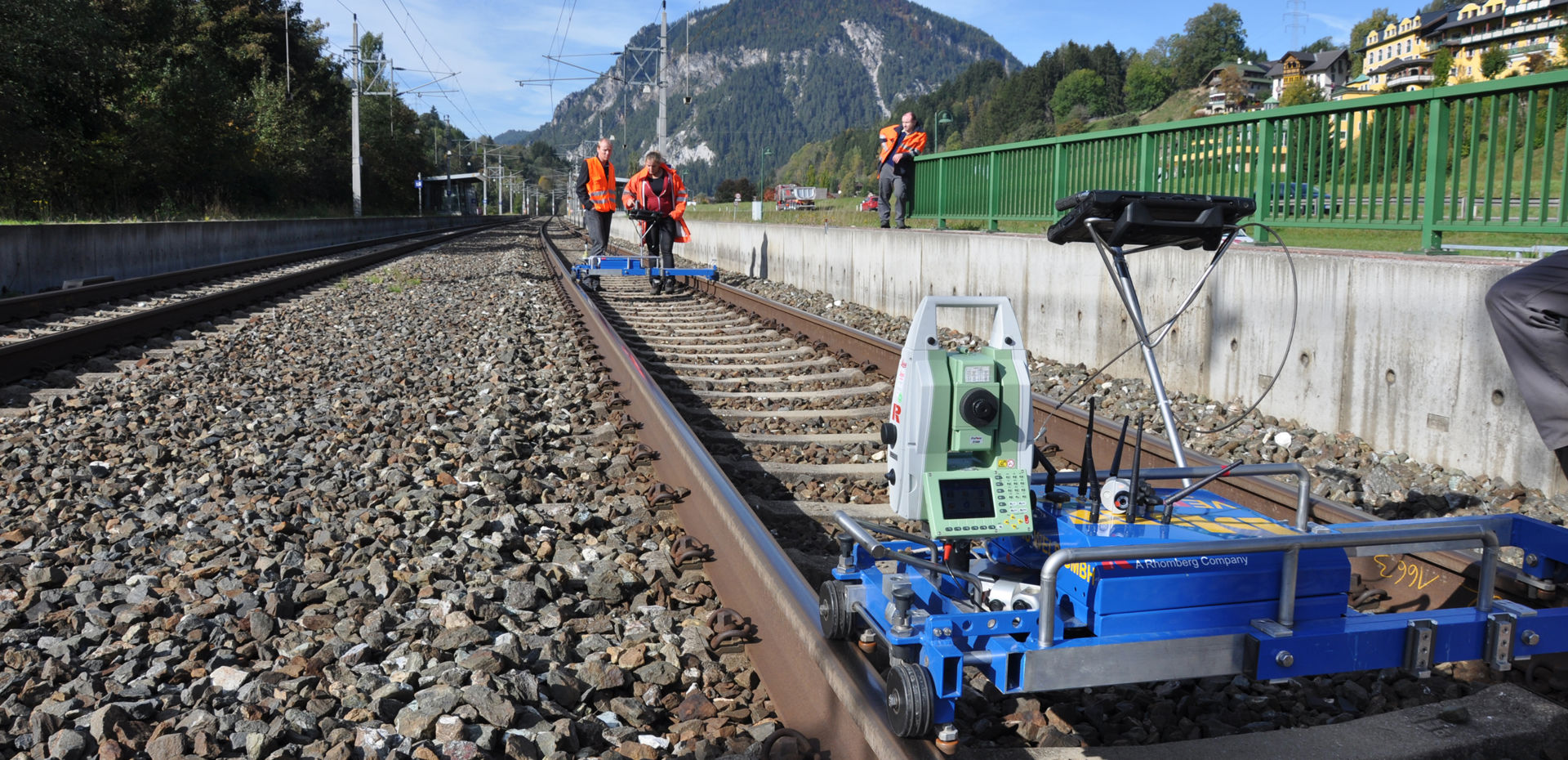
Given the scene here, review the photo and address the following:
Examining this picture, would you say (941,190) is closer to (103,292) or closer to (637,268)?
(637,268)

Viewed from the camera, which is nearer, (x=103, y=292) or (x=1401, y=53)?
(x=103, y=292)

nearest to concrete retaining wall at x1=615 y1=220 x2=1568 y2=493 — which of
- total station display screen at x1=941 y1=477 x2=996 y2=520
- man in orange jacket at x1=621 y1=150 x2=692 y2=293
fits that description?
total station display screen at x1=941 y1=477 x2=996 y2=520

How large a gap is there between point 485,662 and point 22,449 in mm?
3970

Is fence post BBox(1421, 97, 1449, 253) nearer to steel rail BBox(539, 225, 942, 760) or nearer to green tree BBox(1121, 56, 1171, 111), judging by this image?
steel rail BBox(539, 225, 942, 760)

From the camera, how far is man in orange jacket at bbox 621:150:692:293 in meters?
14.4

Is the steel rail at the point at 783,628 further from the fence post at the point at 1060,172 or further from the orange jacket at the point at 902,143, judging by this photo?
the orange jacket at the point at 902,143

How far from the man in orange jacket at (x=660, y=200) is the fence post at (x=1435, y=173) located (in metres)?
9.32

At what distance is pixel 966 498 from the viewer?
265 centimetres

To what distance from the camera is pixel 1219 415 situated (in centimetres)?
657

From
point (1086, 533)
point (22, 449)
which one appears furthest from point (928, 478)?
point (22, 449)

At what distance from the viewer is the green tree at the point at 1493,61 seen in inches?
3782

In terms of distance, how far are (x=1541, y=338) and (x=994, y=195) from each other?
8.99m

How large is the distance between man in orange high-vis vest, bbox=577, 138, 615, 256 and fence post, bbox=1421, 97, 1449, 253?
10.6 meters

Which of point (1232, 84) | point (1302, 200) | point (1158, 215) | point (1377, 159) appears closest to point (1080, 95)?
point (1232, 84)
